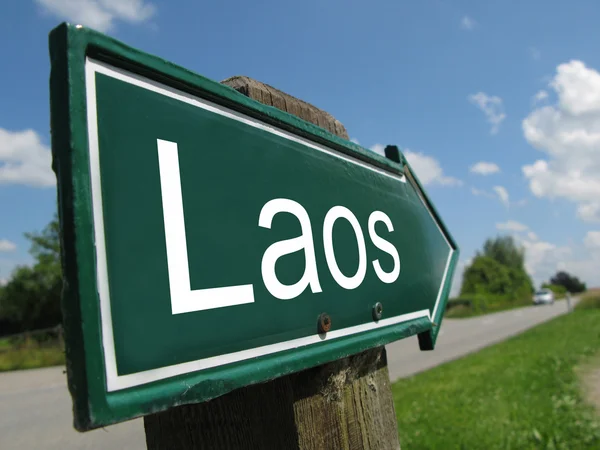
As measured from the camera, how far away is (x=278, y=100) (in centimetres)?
131

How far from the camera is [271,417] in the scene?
3.62 feet

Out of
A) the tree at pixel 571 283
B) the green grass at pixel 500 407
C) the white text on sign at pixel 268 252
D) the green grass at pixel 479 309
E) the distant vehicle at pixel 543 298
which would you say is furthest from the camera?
the tree at pixel 571 283

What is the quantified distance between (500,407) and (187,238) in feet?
18.0

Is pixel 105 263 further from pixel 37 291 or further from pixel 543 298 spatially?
pixel 543 298

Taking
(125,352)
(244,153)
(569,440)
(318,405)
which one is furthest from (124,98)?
(569,440)

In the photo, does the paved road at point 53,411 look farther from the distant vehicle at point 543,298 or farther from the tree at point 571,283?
the tree at point 571,283

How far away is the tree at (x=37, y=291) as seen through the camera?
2902 centimetres

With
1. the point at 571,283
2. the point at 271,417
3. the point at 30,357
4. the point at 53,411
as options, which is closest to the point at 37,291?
the point at 30,357

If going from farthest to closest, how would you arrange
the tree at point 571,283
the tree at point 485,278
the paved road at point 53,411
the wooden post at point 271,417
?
the tree at point 571,283
the tree at point 485,278
the paved road at point 53,411
the wooden post at point 271,417

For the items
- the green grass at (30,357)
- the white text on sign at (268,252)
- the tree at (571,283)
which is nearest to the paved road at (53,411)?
the green grass at (30,357)

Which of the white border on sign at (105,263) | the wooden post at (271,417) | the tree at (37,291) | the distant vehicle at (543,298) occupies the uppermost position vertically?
the tree at (37,291)

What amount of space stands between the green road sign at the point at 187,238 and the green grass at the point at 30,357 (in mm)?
15069

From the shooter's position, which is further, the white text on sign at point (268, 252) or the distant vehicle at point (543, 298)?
the distant vehicle at point (543, 298)

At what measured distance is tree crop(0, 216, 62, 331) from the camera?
2902 centimetres
